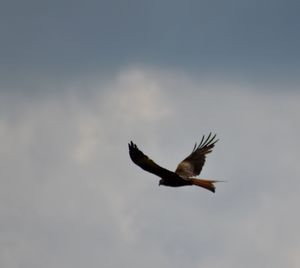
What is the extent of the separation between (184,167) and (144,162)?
29.2ft

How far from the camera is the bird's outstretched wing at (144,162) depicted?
41562 millimetres

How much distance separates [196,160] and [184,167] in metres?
1.37

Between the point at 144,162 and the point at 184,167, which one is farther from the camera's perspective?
the point at 184,167

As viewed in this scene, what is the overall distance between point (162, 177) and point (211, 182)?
2.83 meters

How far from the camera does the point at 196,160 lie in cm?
5219

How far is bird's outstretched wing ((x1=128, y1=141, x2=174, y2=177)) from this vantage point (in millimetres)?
41562

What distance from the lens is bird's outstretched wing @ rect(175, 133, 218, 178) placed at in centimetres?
5068

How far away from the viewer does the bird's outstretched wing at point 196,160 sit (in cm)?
5068

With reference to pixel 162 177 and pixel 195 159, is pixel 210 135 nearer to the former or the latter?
pixel 195 159

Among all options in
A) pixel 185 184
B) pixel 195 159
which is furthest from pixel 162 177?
pixel 195 159

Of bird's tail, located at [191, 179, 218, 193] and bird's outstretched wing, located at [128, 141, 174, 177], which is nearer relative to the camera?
bird's outstretched wing, located at [128, 141, 174, 177]

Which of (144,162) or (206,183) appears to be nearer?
(144,162)

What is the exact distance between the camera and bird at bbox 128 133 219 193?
42.2 meters

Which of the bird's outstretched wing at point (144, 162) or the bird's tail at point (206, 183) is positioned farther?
the bird's tail at point (206, 183)
